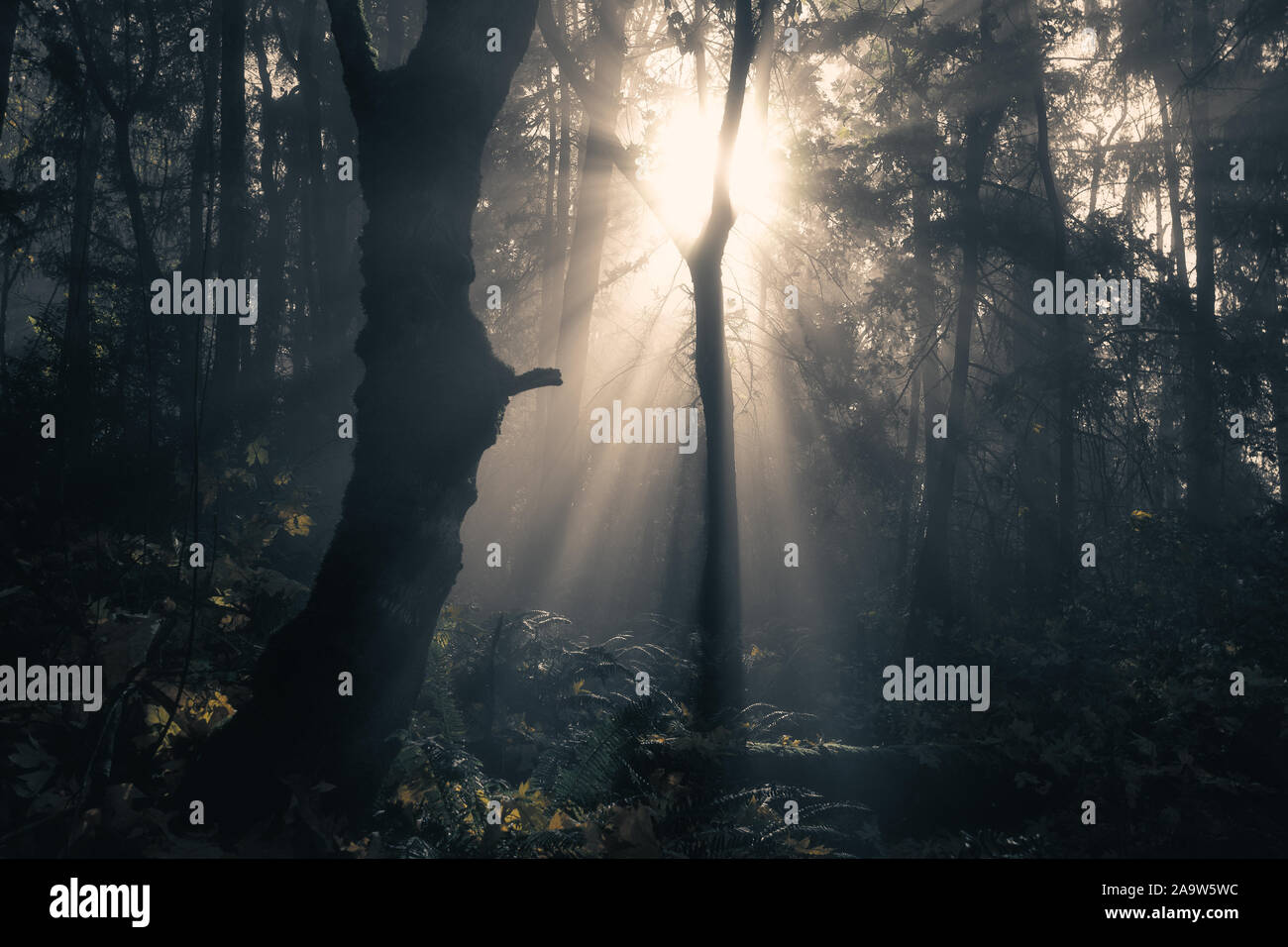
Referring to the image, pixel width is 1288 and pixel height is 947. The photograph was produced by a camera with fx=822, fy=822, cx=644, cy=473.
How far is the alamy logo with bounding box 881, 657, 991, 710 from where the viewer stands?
28.4ft

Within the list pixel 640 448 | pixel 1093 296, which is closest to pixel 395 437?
pixel 1093 296

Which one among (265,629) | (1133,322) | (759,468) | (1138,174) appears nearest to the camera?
(265,629)

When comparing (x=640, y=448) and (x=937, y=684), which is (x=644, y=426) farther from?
(x=937, y=684)

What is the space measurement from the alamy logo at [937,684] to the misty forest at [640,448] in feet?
0.37

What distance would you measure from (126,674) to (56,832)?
91 cm

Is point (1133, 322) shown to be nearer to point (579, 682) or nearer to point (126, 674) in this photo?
point (579, 682)

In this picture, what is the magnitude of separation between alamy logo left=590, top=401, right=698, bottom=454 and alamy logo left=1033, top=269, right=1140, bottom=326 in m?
6.20

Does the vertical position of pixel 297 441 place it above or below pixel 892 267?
below

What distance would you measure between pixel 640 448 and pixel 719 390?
12292 mm

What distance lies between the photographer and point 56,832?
3.47m
